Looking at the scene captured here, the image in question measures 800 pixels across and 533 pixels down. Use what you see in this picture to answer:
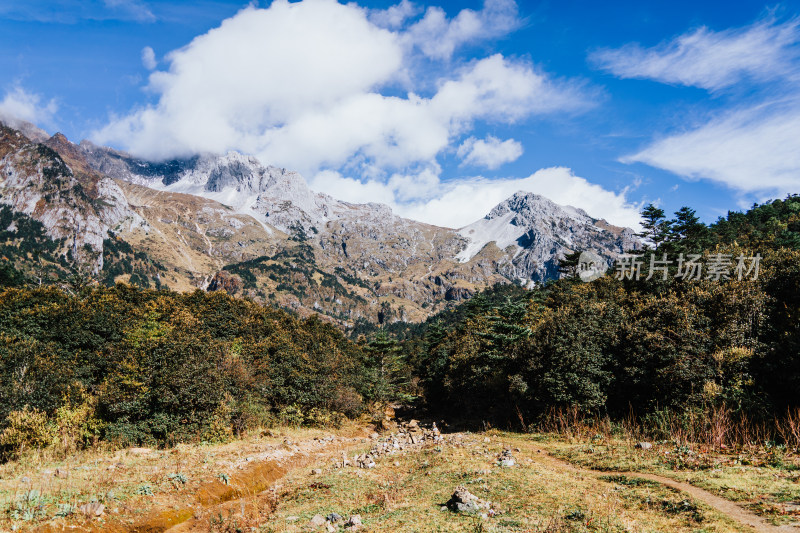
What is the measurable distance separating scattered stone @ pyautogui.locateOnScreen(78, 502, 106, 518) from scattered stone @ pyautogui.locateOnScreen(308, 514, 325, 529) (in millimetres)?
7921

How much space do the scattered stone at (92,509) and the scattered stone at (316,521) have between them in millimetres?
7921

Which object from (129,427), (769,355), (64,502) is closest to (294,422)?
(129,427)

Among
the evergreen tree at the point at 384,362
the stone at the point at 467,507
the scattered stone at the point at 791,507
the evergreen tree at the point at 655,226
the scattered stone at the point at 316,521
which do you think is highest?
the evergreen tree at the point at 655,226

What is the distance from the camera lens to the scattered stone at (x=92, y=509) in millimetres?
13516

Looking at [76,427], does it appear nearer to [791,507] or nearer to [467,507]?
[467,507]

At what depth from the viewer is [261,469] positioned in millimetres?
23156

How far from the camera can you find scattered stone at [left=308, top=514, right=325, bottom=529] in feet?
40.6

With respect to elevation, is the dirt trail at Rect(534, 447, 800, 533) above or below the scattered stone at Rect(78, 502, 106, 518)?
above

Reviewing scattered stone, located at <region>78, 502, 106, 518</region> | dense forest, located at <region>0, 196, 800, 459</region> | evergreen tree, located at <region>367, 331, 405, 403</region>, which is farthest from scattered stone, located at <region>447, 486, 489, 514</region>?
evergreen tree, located at <region>367, 331, 405, 403</region>

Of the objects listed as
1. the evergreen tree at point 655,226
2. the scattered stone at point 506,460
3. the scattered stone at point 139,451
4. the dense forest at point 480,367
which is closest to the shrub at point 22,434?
the dense forest at point 480,367

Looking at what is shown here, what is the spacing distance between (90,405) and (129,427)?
412cm

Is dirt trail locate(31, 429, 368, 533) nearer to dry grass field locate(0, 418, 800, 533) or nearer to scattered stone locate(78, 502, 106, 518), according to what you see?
dry grass field locate(0, 418, 800, 533)

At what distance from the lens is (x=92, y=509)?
13.7 meters

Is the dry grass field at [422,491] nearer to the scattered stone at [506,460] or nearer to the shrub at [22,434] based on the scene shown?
the scattered stone at [506,460]
